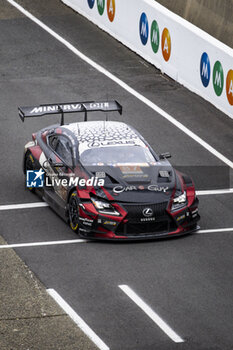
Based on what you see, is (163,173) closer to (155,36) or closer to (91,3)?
(155,36)

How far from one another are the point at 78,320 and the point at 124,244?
317cm

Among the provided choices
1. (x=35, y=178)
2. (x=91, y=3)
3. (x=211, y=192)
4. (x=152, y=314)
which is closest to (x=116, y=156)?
(x=35, y=178)

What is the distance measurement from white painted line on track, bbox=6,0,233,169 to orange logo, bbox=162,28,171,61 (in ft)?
4.56

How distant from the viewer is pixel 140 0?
27297 mm

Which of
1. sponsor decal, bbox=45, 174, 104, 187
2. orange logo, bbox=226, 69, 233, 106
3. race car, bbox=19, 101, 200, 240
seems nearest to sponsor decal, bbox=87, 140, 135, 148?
race car, bbox=19, 101, 200, 240

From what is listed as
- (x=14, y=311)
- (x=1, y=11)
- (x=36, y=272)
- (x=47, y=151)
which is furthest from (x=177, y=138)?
(x=1, y=11)

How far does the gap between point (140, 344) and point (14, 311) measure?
210cm

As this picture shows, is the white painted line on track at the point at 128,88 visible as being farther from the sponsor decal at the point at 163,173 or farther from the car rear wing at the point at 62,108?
the sponsor decal at the point at 163,173

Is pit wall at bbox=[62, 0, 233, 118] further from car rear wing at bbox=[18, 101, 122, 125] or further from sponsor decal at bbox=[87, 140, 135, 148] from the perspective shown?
sponsor decal at bbox=[87, 140, 135, 148]

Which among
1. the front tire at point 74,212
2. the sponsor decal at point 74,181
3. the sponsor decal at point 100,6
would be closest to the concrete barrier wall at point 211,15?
the sponsor decal at point 100,6

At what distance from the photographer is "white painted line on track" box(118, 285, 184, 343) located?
13328mm

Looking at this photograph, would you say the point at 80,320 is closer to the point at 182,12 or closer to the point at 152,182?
the point at 152,182

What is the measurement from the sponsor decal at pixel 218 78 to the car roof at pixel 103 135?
215 inches

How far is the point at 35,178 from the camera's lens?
1864cm
